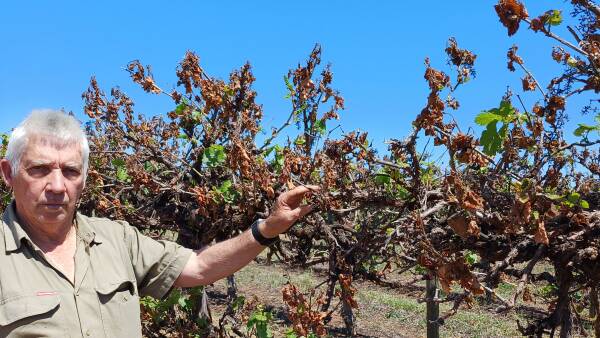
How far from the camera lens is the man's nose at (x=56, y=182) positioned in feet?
7.47

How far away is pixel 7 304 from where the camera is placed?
2.15 metres

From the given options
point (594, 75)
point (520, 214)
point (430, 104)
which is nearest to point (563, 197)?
point (520, 214)

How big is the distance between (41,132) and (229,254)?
0.98 meters

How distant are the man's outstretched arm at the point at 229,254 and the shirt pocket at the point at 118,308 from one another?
0.32 metres

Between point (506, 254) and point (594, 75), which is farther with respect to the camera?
point (506, 254)

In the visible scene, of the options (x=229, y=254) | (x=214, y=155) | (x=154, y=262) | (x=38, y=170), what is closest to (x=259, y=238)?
(x=229, y=254)

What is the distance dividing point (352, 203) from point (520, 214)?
1067mm

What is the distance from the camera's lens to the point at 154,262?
8.70 feet

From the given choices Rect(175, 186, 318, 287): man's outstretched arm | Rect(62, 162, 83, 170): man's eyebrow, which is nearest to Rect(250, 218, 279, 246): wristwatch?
Rect(175, 186, 318, 287): man's outstretched arm

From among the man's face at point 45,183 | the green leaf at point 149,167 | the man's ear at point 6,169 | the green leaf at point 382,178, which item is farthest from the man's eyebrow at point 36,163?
the green leaf at point 149,167

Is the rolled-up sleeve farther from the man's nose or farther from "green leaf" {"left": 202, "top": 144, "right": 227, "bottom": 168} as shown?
"green leaf" {"left": 202, "top": 144, "right": 227, "bottom": 168}

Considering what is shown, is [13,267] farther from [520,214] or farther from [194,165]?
[194,165]

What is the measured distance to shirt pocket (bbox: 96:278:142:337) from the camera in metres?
2.34

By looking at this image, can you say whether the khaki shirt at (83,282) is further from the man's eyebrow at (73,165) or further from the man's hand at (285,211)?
the man's hand at (285,211)
